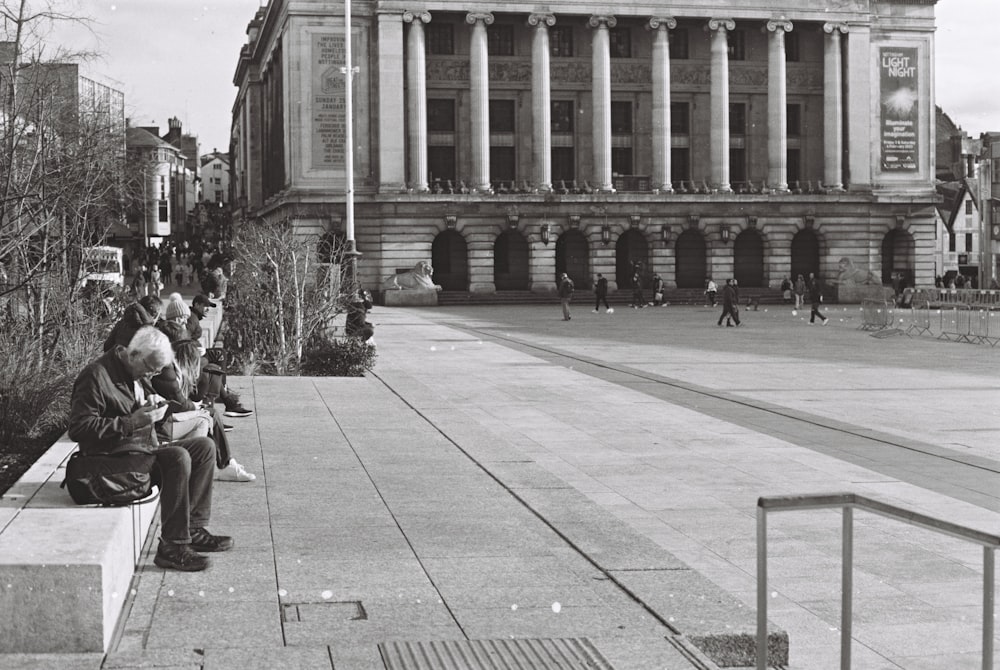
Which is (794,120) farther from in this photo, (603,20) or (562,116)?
(562,116)

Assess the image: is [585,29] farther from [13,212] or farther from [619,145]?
[13,212]

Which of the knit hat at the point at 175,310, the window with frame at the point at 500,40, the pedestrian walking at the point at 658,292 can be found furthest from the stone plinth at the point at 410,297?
the knit hat at the point at 175,310

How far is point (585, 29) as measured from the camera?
7194cm

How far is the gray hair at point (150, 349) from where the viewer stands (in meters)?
7.79

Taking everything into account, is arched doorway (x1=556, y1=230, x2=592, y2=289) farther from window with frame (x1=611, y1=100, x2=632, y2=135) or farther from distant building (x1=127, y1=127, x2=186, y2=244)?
distant building (x1=127, y1=127, x2=186, y2=244)

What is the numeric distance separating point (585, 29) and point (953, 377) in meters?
51.5

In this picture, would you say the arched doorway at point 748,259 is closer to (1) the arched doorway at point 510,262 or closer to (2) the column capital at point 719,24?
(2) the column capital at point 719,24

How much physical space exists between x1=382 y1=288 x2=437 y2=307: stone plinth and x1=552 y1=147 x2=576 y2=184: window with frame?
1200cm

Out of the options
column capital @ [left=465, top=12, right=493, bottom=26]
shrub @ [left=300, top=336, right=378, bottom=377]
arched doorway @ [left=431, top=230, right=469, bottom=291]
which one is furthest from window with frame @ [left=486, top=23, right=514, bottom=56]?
shrub @ [left=300, top=336, right=378, bottom=377]

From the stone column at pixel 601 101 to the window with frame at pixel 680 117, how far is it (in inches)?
196

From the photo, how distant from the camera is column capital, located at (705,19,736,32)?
7044cm

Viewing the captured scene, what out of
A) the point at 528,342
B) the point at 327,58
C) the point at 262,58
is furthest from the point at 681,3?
the point at 528,342

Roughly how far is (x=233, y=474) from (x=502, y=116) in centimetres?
6158

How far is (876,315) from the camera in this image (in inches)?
1524
